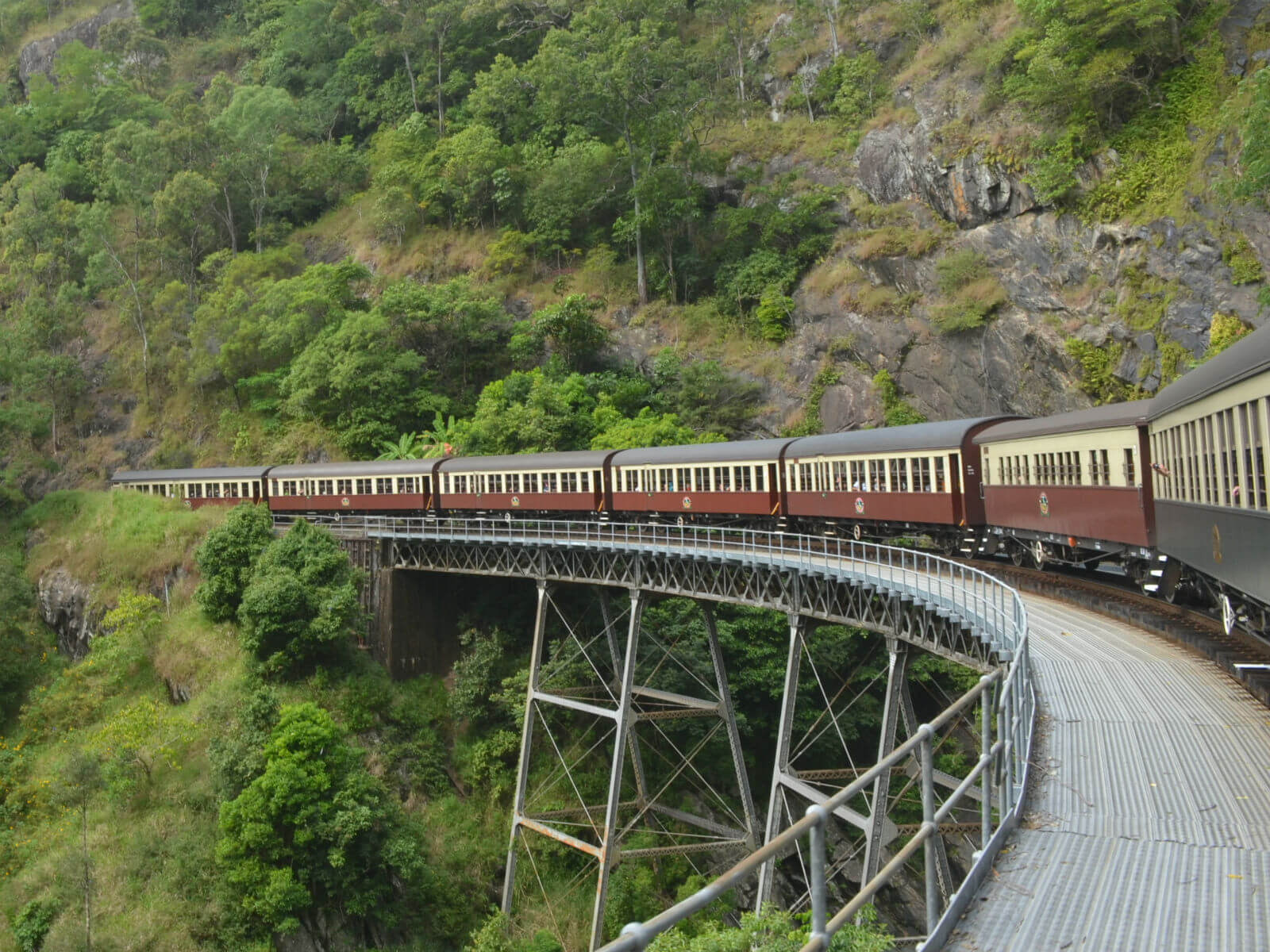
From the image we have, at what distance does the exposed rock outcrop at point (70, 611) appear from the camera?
3164 cm

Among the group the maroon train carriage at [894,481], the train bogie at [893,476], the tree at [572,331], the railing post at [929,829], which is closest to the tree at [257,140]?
the tree at [572,331]

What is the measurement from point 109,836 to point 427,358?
91.0 feet

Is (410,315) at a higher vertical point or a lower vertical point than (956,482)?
higher

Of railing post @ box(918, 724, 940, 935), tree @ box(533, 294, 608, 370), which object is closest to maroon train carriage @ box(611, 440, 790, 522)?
tree @ box(533, 294, 608, 370)

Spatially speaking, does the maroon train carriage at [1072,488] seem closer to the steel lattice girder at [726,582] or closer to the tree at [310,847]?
the steel lattice girder at [726,582]

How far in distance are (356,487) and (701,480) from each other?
14791 mm

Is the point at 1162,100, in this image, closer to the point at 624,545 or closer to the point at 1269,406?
the point at 624,545

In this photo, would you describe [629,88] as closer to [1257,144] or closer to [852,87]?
[852,87]

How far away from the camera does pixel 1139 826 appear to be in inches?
247

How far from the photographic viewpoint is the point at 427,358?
1811 inches

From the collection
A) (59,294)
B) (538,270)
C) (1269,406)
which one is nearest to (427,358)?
(538,270)

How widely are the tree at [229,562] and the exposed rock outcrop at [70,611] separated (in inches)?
237

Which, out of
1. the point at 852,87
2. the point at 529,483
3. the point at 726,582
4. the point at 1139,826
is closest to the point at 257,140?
the point at 852,87

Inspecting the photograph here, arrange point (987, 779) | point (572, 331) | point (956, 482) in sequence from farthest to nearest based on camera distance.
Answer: point (572, 331) → point (956, 482) → point (987, 779)
